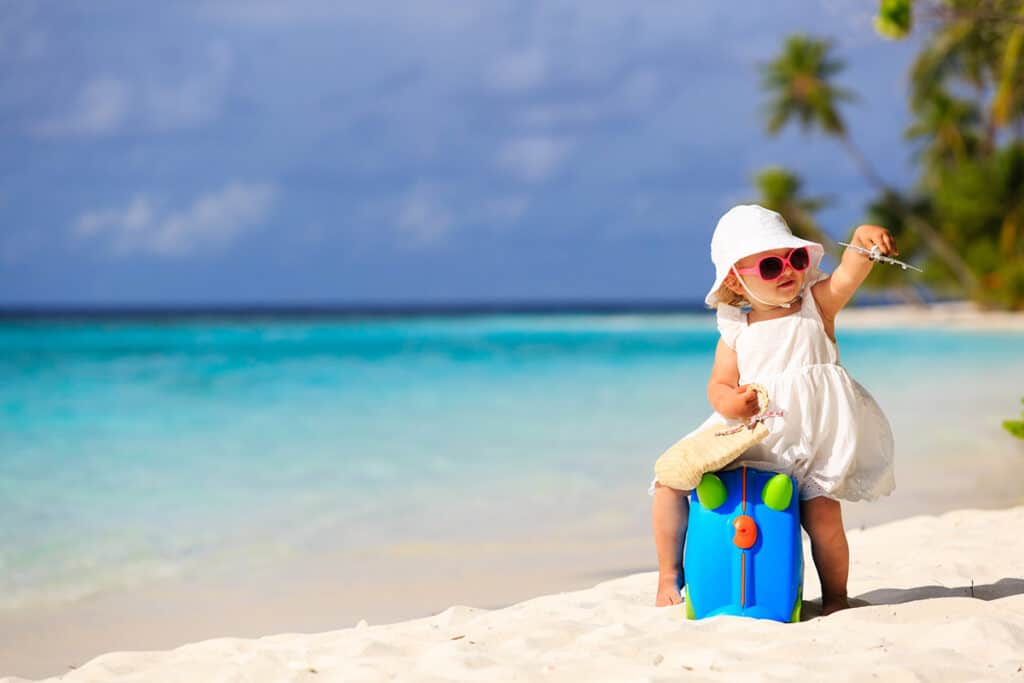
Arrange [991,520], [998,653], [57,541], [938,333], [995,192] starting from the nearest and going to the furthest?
[998,653]
[991,520]
[57,541]
[938,333]
[995,192]

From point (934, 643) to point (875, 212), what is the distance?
126 feet

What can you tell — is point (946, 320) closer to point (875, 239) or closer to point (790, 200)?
point (790, 200)

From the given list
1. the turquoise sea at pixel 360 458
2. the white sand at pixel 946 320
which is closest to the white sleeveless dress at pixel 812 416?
the turquoise sea at pixel 360 458

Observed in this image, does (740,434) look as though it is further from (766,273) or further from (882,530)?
(882,530)

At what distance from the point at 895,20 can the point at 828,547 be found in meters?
7.41

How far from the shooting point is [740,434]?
118 inches

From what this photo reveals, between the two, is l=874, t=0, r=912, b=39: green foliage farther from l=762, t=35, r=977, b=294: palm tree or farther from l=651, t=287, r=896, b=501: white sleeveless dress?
l=762, t=35, r=977, b=294: palm tree

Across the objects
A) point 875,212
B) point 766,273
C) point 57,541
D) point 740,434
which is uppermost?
point 875,212

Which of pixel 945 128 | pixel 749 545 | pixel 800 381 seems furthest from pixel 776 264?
pixel 945 128

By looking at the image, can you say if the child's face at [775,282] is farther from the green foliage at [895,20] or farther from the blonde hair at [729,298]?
the green foliage at [895,20]

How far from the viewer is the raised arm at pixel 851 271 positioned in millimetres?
3035

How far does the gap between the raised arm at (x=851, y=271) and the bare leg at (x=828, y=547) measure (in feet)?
1.80

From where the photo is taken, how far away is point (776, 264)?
3.08 metres

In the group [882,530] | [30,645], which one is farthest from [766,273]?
[30,645]
